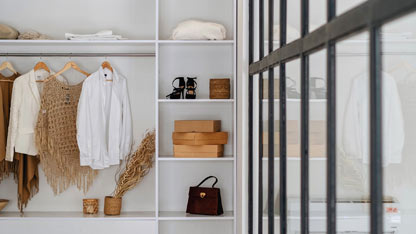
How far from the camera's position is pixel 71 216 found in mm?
3299

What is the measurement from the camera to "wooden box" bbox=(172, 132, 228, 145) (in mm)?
3197

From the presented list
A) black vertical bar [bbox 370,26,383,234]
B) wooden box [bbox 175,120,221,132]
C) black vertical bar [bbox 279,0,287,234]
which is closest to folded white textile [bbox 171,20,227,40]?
wooden box [bbox 175,120,221,132]

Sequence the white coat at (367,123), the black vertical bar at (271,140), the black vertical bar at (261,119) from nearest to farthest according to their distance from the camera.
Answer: the white coat at (367,123), the black vertical bar at (271,140), the black vertical bar at (261,119)

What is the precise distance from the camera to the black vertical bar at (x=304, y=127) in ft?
4.54

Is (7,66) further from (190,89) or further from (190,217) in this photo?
(190,217)

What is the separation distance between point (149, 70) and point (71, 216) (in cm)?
104

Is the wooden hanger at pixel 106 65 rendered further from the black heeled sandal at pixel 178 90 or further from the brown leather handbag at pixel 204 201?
the brown leather handbag at pixel 204 201

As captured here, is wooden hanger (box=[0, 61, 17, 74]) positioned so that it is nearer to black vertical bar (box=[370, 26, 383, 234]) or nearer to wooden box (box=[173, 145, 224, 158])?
wooden box (box=[173, 145, 224, 158])

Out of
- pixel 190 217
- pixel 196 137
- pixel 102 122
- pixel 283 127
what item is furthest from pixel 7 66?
pixel 283 127

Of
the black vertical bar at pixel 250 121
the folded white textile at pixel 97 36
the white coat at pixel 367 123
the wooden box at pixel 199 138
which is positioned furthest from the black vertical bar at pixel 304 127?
the folded white textile at pixel 97 36

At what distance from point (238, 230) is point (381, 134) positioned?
2.23 meters

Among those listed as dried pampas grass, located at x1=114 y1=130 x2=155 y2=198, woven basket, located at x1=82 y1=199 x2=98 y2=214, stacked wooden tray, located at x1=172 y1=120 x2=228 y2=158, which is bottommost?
woven basket, located at x1=82 y1=199 x2=98 y2=214

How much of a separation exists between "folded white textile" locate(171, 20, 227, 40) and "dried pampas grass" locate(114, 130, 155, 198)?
0.67m

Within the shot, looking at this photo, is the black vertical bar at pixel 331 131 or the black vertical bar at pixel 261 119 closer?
the black vertical bar at pixel 331 131
